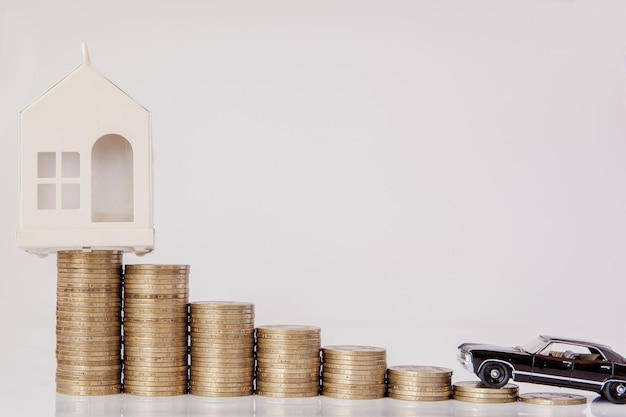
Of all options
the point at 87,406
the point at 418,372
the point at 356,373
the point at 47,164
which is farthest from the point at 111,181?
the point at 418,372

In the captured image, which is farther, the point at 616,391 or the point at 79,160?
the point at 79,160

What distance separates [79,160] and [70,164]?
0.18 feet

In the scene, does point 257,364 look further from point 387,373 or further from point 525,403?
point 525,403

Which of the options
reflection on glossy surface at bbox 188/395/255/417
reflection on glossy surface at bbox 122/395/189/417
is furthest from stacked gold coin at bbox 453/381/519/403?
reflection on glossy surface at bbox 122/395/189/417

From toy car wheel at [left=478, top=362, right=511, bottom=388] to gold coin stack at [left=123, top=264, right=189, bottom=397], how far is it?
150cm

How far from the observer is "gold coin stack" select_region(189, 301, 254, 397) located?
5.19 metres

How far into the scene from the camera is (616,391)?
5156 millimetres

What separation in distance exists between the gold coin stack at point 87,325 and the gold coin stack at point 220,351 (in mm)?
415

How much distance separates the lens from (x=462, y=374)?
6781mm

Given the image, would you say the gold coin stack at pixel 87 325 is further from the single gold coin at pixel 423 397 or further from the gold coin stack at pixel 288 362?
the single gold coin at pixel 423 397

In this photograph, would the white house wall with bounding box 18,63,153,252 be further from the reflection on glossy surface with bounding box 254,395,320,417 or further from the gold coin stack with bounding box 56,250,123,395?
the reflection on glossy surface with bounding box 254,395,320,417

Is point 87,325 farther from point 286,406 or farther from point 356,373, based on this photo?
point 356,373

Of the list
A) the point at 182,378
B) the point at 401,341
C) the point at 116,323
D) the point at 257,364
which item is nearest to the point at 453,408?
the point at 257,364

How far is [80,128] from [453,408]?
2299mm
